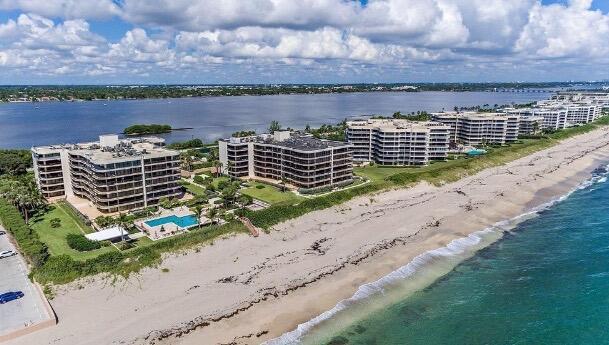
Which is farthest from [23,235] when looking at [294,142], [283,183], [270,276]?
[294,142]

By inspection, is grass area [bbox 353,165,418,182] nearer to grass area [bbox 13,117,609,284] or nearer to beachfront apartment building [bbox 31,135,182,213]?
grass area [bbox 13,117,609,284]

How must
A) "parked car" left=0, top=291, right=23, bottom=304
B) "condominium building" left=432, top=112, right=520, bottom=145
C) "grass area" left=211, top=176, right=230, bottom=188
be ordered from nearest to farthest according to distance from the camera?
"parked car" left=0, top=291, right=23, bottom=304 < "grass area" left=211, top=176, right=230, bottom=188 < "condominium building" left=432, top=112, right=520, bottom=145

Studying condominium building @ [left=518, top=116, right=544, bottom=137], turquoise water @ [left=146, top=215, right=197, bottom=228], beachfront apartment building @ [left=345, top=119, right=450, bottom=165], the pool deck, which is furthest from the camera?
condominium building @ [left=518, top=116, right=544, bottom=137]

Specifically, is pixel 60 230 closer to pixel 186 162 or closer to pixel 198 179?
pixel 198 179

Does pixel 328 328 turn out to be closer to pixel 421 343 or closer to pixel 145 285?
pixel 421 343

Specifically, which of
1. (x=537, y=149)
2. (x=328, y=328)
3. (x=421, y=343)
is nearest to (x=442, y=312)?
(x=421, y=343)

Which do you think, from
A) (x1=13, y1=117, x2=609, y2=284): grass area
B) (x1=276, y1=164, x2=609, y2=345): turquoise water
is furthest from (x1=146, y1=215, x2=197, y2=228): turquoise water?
(x1=276, y1=164, x2=609, y2=345): turquoise water
